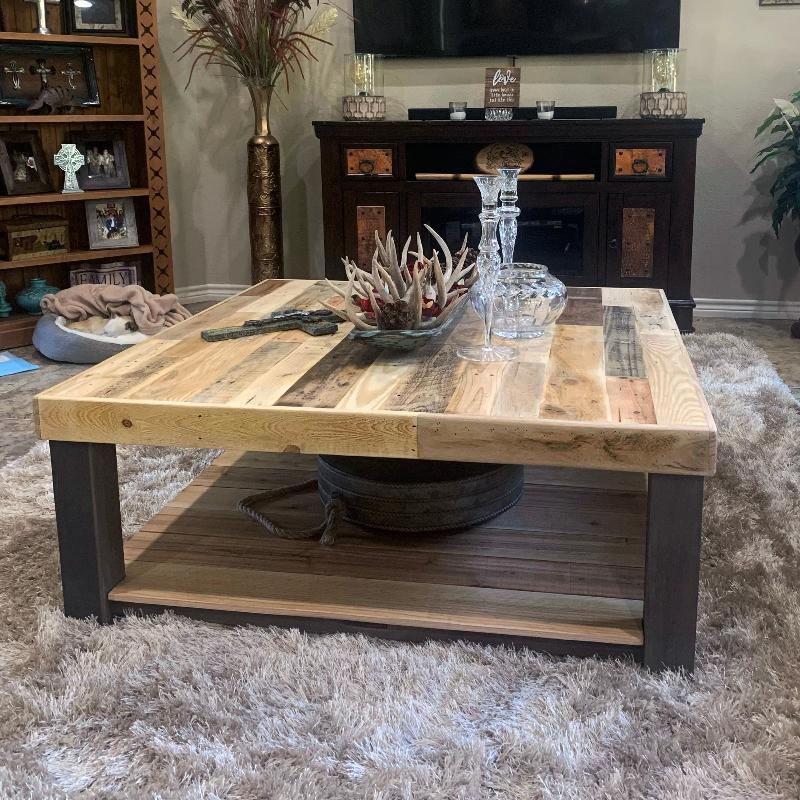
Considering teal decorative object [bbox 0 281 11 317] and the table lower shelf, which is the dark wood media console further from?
the table lower shelf

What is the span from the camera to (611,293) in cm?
269

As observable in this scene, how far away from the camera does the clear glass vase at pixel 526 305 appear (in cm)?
212

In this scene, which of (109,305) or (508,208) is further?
(109,305)

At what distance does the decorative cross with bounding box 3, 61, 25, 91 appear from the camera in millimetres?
4102

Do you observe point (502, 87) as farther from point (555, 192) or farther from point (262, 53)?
point (262, 53)

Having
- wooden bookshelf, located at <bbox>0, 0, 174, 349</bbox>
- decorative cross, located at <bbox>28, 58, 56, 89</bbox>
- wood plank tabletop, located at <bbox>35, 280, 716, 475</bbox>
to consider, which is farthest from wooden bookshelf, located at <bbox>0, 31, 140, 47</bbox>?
wood plank tabletop, located at <bbox>35, 280, 716, 475</bbox>

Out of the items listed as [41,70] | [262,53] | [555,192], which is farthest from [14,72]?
[555,192]

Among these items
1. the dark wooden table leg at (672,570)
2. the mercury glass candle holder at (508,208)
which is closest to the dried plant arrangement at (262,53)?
the mercury glass candle holder at (508,208)

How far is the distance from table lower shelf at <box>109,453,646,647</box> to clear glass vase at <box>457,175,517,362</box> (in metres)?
0.36

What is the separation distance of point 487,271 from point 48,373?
230 cm

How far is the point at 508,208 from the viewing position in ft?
7.07

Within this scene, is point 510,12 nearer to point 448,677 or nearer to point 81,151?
point 81,151

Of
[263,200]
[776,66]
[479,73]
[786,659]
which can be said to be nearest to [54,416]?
[786,659]

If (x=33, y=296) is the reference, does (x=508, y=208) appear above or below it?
above
